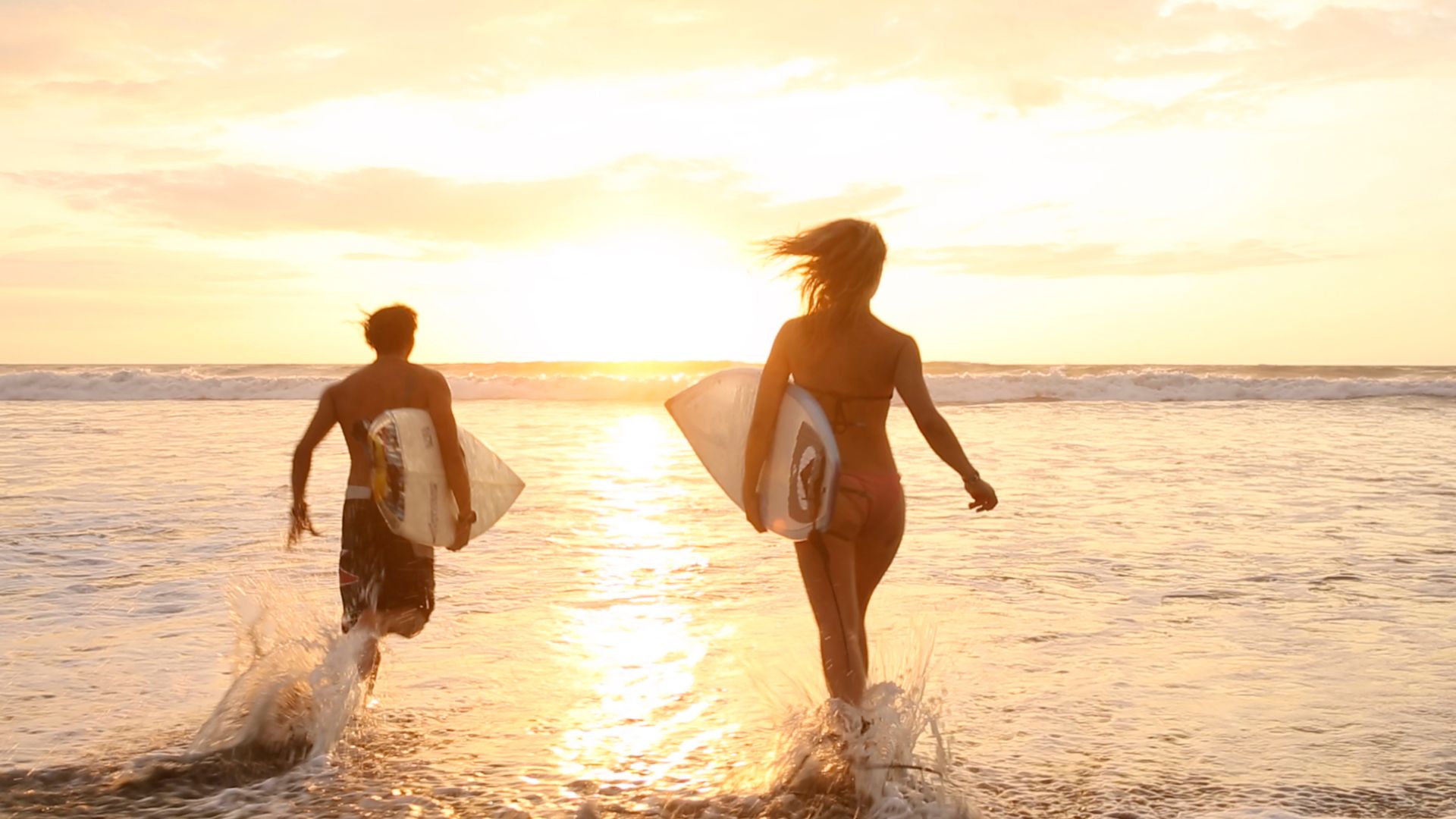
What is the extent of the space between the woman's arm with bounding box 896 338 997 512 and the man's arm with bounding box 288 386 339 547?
2.43 meters

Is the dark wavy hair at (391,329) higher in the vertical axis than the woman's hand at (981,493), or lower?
higher

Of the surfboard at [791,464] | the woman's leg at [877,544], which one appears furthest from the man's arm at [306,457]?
the woman's leg at [877,544]

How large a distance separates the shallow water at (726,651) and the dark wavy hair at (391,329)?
4.08 ft

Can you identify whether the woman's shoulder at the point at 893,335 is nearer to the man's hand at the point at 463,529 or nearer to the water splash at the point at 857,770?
the water splash at the point at 857,770

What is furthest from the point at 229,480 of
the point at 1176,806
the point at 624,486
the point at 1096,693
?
the point at 1176,806

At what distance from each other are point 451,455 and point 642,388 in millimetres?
26476

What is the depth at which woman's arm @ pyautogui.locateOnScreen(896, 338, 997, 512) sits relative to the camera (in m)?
4.23

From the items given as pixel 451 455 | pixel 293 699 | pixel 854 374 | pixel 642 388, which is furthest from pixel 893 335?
pixel 642 388

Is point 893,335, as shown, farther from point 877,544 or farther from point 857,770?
point 857,770

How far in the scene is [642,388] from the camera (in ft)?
104

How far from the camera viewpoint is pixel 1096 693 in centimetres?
559

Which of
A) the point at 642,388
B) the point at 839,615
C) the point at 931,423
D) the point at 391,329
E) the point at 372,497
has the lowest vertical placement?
the point at 839,615

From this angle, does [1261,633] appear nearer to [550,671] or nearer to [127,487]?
[550,671]

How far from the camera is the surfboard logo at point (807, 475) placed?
4.26m
